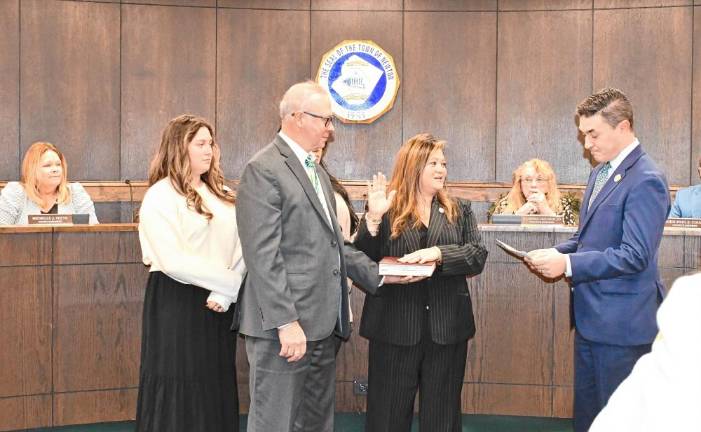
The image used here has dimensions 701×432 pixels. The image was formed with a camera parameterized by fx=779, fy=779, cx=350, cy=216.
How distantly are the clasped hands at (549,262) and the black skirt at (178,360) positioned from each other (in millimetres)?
1407

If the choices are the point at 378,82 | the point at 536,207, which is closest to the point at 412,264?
the point at 536,207

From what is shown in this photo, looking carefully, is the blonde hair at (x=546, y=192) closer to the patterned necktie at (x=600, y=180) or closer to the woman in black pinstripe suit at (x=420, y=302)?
the woman in black pinstripe suit at (x=420, y=302)

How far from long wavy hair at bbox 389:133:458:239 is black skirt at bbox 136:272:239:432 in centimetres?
92

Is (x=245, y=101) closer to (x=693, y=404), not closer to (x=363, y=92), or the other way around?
(x=363, y=92)

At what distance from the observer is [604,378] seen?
2963mm

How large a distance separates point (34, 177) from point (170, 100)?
210 cm

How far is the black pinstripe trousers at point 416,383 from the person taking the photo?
3.36 meters

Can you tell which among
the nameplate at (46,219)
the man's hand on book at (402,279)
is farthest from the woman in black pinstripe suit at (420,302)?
the nameplate at (46,219)

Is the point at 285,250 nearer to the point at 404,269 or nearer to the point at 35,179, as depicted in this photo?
the point at 404,269

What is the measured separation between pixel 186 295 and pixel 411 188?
1104 mm

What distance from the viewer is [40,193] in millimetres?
5465

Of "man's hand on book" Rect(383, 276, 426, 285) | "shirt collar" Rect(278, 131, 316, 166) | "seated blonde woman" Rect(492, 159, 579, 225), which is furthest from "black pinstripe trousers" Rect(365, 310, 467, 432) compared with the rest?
"seated blonde woman" Rect(492, 159, 579, 225)

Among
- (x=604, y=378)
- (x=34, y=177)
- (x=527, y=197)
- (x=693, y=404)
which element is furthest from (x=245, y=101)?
(x=693, y=404)

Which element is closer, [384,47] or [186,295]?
[186,295]
